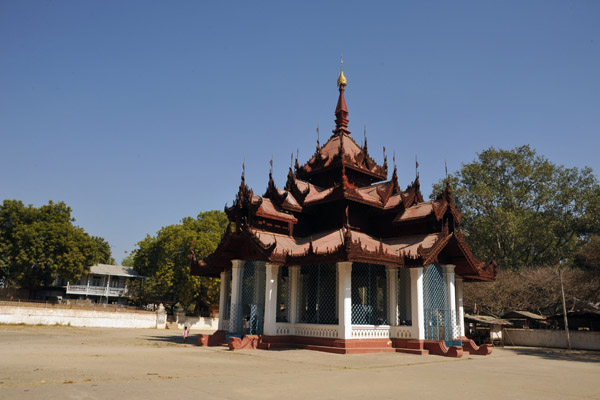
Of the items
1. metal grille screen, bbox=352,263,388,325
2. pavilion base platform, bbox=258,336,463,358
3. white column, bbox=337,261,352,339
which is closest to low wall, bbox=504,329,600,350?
metal grille screen, bbox=352,263,388,325

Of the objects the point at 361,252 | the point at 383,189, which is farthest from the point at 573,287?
the point at 361,252

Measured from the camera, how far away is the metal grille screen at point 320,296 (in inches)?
800

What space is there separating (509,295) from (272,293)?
26556mm

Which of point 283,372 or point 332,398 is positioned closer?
point 332,398

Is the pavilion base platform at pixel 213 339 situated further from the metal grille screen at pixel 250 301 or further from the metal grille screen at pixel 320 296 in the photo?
the metal grille screen at pixel 320 296

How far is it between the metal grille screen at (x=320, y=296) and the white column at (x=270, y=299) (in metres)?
1.77

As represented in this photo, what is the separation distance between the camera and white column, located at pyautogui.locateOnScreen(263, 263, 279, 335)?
18.5m

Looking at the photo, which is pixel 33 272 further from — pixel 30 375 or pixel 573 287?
pixel 573 287

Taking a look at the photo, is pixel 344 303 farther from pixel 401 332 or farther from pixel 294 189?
pixel 294 189

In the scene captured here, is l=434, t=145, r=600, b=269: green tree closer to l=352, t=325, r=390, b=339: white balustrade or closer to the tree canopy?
l=352, t=325, r=390, b=339: white balustrade

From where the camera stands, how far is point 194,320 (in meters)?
42.5

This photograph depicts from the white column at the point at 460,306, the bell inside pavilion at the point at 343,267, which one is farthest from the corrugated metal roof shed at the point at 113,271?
the white column at the point at 460,306

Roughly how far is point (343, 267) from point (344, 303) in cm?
136

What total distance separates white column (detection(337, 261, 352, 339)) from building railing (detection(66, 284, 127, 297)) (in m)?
46.8
